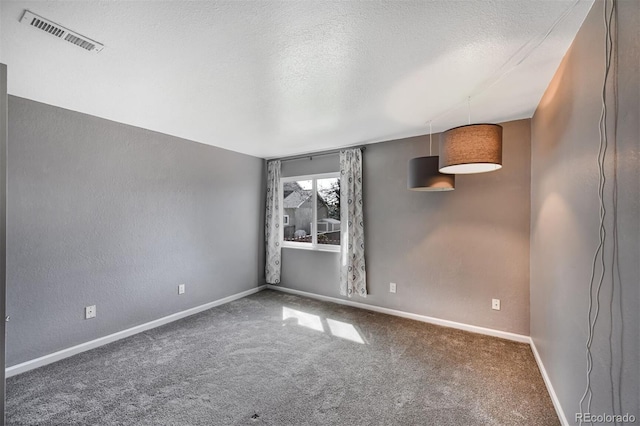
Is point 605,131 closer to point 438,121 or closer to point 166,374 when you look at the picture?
point 438,121

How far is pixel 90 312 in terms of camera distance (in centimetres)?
285

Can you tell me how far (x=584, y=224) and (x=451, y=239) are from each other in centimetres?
195

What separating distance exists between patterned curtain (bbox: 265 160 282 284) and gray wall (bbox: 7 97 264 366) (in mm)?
770

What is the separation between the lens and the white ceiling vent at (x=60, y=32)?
1496mm

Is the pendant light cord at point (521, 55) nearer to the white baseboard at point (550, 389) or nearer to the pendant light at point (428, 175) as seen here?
the pendant light at point (428, 175)

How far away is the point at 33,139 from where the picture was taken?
251cm

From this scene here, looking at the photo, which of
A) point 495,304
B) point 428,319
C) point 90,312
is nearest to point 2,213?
point 90,312

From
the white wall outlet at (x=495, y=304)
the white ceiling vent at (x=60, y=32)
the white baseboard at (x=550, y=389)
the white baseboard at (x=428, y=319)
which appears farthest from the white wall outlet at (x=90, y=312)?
the white wall outlet at (x=495, y=304)

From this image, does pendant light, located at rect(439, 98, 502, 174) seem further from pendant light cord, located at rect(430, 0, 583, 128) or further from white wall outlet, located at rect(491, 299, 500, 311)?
white wall outlet, located at rect(491, 299, 500, 311)

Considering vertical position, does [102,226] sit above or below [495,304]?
above

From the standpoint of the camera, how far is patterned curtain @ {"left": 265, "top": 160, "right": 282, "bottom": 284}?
488 centimetres

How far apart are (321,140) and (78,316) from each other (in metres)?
3.38

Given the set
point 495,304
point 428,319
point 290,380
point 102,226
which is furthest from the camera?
point 428,319

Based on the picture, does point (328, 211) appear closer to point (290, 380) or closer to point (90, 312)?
point (290, 380)
